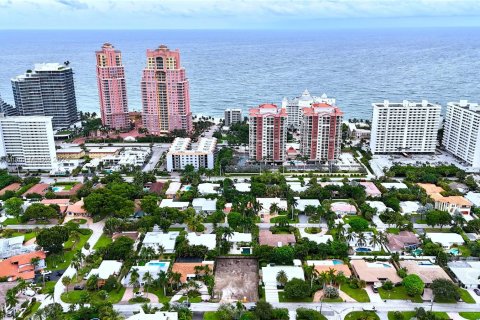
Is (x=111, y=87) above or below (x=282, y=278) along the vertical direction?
above

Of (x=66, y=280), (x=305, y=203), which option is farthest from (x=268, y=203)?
(x=66, y=280)

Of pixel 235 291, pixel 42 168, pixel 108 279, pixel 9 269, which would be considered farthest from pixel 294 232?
pixel 42 168

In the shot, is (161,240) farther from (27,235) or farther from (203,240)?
(27,235)

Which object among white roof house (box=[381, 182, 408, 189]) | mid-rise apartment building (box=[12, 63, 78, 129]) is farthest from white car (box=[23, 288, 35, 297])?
mid-rise apartment building (box=[12, 63, 78, 129])

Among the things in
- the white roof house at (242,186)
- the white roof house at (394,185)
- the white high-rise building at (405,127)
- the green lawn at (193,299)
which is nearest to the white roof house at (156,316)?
the green lawn at (193,299)

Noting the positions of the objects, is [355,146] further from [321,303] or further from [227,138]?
[321,303]

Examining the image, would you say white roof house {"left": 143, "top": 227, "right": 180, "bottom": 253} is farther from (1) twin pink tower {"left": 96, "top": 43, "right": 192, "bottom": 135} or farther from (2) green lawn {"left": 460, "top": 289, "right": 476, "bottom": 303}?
(1) twin pink tower {"left": 96, "top": 43, "right": 192, "bottom": 135}
